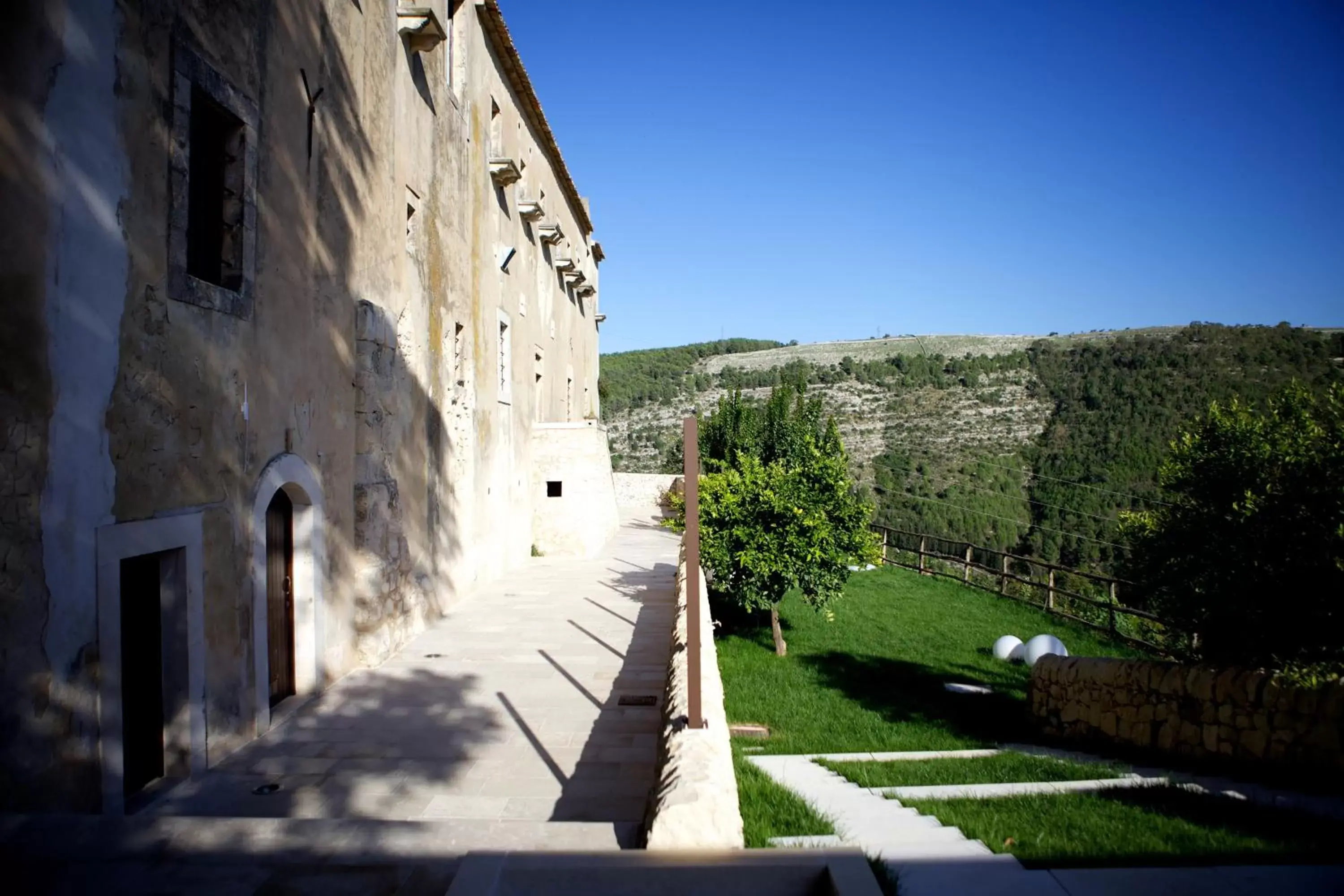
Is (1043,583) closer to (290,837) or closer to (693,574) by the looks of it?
(693,574)

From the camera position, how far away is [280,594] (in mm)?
6879

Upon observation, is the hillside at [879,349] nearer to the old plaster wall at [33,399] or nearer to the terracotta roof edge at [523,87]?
the terracotta roof edge at [523,87]

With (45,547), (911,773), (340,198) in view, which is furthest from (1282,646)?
(340,198)

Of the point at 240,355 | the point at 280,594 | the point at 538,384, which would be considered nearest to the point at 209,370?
the point at 240,355

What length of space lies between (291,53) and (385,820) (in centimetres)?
607

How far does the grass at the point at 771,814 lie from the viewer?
4777 mm

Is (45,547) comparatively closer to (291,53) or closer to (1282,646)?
(291,53)

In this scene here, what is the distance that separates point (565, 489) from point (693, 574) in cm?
1295

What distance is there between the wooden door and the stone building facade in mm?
22

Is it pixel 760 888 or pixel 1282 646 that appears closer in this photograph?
pixel 760 888

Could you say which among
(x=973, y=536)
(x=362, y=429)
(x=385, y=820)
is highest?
(x=362, y=429)

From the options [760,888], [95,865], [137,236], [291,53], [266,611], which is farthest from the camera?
[291,53]

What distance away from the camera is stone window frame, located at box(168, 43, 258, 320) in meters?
4.95

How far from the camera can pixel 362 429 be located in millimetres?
8156
